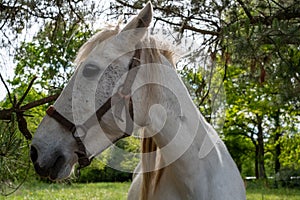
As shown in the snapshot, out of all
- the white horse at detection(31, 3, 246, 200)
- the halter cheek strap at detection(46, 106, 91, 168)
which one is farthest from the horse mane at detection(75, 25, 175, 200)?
the halter cheek strap at detection(46, 106, 91, 168)

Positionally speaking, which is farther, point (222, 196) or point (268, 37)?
point (268, 37)

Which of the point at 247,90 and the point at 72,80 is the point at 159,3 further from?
the point at 247,90

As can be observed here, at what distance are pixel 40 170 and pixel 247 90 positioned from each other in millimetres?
15096

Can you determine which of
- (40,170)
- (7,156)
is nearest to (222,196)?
(40,170)

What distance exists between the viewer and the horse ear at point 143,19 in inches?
71.3

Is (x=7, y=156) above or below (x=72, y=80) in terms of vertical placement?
below

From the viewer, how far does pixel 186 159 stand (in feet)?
6.33

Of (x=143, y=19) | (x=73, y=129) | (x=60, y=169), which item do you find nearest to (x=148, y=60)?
(x=143, y=19)

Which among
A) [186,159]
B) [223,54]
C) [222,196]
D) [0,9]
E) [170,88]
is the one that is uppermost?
[0,9]

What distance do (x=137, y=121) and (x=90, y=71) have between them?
0.92 feet

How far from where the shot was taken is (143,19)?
5.96 ft

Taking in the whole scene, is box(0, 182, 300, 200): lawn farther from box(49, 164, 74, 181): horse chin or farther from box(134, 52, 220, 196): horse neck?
box(49, 164, 74, 181): horse chin

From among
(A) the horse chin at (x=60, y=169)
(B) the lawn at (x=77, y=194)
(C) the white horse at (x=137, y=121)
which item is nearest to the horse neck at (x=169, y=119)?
(C) the white horse at (x=137, y=121)

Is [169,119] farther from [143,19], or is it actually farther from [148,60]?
[143,19]
